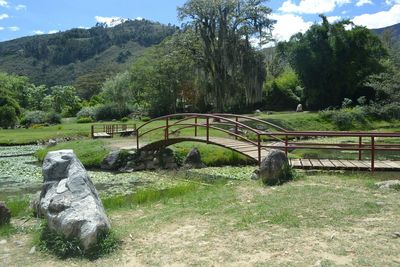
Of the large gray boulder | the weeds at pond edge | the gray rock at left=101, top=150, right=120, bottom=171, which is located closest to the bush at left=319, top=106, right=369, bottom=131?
the gray rock at left=101, top=150, right=120, bottom=171

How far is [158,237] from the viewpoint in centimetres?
763

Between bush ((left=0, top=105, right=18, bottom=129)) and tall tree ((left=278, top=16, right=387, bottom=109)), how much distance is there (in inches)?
1488

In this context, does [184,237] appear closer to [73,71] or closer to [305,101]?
[305,101]

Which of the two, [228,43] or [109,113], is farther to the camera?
[109,113]

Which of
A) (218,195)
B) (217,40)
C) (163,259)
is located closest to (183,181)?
(218,195)

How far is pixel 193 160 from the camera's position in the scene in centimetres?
2127

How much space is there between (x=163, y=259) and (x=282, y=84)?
53693 mm

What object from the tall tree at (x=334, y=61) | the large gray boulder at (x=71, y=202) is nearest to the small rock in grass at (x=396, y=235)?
the large gray boulder at (x=71, y=202)

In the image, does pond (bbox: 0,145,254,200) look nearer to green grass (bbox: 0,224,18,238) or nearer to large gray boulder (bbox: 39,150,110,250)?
green grass (bbox: 0,224,18,238)

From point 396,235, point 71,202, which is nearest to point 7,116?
point 71,202

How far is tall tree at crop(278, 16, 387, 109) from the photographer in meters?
50.5

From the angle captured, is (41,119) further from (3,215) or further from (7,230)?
(7,230)

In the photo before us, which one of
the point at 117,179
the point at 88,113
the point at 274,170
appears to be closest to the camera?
the point at 274,170

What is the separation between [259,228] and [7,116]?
58615 millimetres
